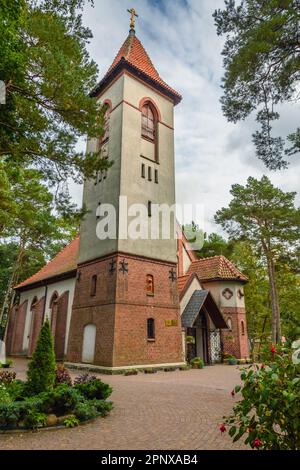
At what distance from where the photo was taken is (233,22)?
9.39 meters

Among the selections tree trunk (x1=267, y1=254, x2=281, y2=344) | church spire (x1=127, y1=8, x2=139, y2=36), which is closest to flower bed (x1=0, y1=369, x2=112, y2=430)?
tree trunk (x1=267, y1=254, x2=281, y2=344)

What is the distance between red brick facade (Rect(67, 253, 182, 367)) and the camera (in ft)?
51.3

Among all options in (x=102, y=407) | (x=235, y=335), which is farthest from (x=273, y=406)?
(x=235, y=335)

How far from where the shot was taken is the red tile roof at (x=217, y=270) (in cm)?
2392

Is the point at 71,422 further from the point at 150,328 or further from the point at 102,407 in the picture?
the point at 150,328

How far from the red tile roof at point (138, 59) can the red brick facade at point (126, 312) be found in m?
12.8

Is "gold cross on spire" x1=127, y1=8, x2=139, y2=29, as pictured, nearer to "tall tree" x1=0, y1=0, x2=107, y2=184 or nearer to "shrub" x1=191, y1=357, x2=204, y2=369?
"tall tree" x1=0, y1=0, x2=107, y2=184

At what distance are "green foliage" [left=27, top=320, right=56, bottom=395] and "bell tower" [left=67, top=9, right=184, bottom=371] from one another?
737 centimetres

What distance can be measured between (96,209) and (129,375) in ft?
32.7

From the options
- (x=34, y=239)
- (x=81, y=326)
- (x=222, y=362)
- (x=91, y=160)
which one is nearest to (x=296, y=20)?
(x=91, y=160)

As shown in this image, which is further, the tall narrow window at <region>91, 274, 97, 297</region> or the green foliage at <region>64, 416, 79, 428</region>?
the tall narrow window at <region>91, 274, 97, 297</region>

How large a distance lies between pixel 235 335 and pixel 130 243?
37.8 feet

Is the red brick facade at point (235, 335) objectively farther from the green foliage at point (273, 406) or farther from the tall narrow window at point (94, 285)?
the green foliage at point (273, 406)

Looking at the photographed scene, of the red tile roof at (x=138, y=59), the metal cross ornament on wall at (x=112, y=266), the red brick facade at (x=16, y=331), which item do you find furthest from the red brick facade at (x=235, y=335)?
the red brick facade at (x=16, y=331)
